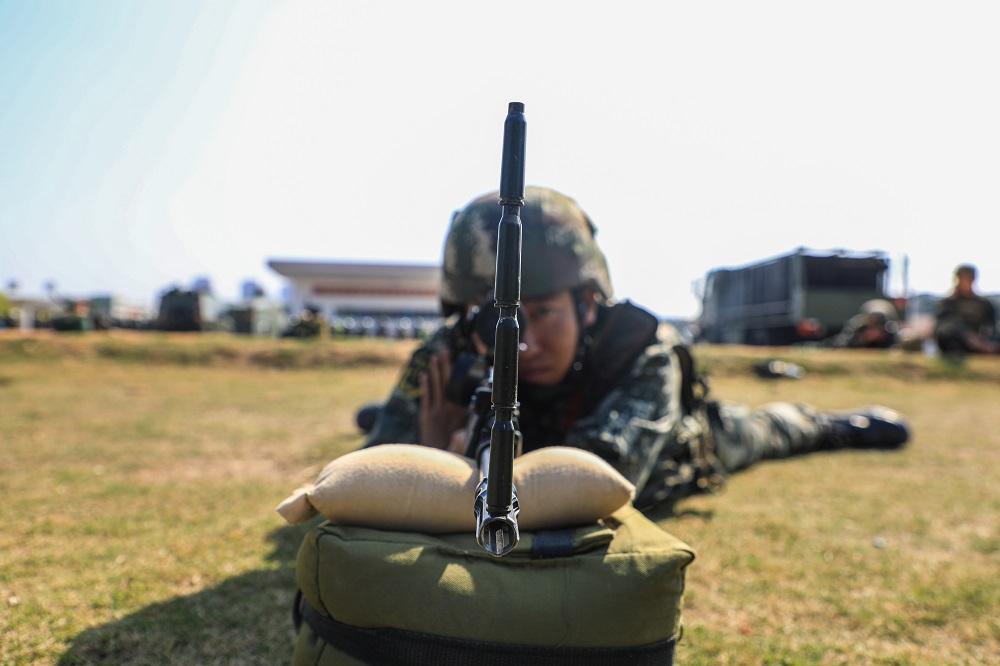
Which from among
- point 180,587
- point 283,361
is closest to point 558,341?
point 180,587

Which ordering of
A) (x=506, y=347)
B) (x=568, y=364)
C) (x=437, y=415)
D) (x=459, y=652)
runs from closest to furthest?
(x=506, y=347) → (x=459, y=652) → (x=437, y=415) → (x=568, y=364)

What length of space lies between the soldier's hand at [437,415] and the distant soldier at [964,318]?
513 inches

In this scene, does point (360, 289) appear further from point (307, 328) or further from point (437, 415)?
point (437, 415)

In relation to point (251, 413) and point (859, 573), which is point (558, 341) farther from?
point (251, 413)

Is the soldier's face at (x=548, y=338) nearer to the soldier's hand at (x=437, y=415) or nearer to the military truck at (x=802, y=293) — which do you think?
the soldier's hand at (x=437, y=415)

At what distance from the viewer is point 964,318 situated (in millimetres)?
12617

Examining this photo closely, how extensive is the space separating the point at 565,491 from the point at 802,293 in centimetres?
1526

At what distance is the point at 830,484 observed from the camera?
12.3 ft

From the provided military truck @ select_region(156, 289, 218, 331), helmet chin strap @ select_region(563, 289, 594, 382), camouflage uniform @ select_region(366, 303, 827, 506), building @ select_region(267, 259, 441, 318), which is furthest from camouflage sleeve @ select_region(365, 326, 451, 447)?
building @ select_region(267, 259, 441, 318)

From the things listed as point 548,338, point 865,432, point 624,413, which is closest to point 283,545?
point 548,338

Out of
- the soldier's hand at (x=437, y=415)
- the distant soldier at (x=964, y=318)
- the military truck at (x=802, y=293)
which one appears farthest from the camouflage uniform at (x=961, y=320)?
the soldier's hand at (x=437, y=415)

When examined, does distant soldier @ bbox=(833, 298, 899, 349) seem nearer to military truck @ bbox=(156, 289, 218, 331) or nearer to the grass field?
the grass field

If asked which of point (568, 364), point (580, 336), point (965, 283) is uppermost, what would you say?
point (965, 283)

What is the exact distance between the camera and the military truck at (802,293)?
15.0 metres
